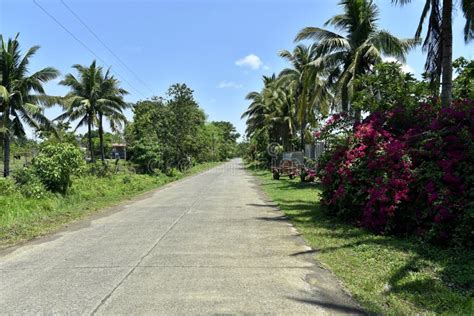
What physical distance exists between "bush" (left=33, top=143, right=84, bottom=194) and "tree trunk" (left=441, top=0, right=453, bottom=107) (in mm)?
13528

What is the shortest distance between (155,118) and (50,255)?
3268 centimetres

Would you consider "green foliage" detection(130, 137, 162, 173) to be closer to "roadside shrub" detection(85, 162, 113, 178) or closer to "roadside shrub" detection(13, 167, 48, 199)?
"roadside shrub" detection(85, 162, 113, 178)

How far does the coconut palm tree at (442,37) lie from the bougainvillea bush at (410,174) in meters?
0.89

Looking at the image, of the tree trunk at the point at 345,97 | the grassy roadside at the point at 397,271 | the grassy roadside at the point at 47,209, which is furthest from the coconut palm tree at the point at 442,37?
the grassy roadside at the point at 47,209

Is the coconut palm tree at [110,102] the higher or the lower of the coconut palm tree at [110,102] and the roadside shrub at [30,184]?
the higher

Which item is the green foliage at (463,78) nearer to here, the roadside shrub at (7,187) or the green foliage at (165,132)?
the roadside shrub at (7,187)

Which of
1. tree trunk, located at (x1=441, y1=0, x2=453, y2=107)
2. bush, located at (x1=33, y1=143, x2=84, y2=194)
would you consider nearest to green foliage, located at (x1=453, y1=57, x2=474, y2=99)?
tree trunk, located at (x1=441, y1=0, x2=453, y2=107)

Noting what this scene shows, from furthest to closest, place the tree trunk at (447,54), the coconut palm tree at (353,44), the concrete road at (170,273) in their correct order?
the coconut palm tree at (353,44), the tree trunk at (447,54), the concrete road at (170,273)

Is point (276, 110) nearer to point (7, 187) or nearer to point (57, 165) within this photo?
point (57, 165)

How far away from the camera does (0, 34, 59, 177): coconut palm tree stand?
2150 centimetres

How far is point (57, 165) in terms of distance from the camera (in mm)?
16062

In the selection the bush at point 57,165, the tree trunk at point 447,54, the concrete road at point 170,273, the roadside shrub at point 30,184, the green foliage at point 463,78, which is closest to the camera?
the concrete road at point 170,273

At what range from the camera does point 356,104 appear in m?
12.6

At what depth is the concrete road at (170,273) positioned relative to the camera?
15.4 ft
